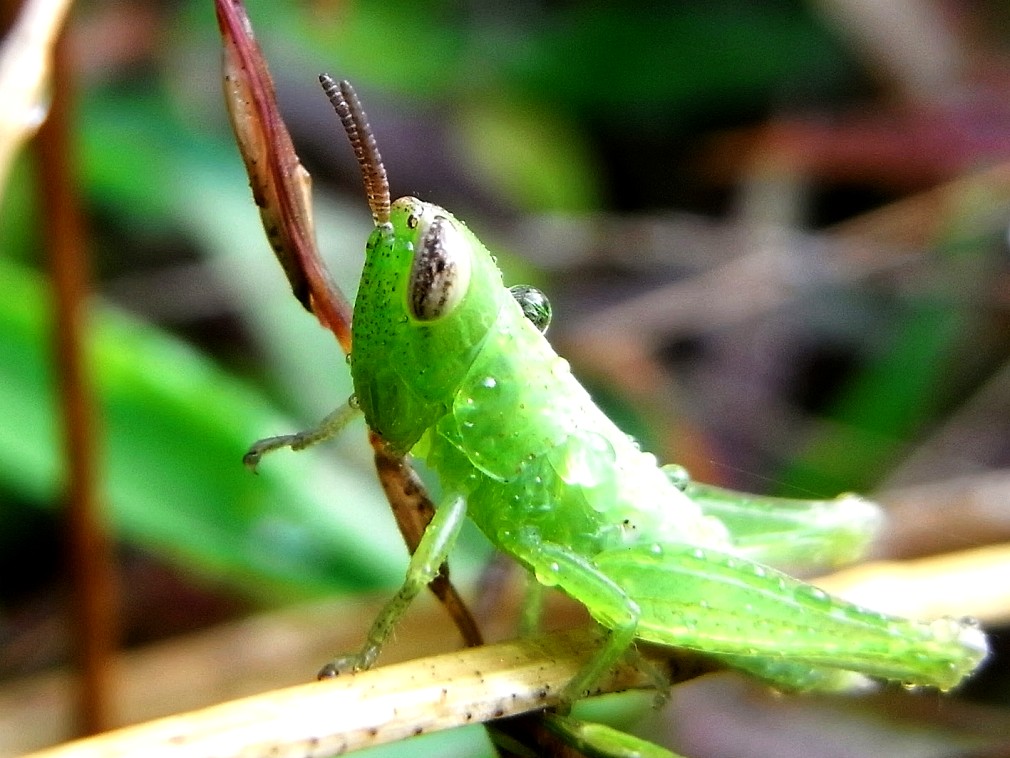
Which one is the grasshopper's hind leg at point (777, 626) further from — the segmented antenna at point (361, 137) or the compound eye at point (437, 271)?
the segmented antenna at point (361, 137)

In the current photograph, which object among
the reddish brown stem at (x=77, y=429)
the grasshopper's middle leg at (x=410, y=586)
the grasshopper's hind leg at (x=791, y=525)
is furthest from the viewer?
the reddish brown stem at (x=77, y=429)

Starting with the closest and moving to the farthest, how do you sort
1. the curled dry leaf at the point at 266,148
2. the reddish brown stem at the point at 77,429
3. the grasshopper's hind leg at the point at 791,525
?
the curled dry leaf at the point at 266,148, the grasshopper's hind leg at the point at 791,525, the reddish brown stem at the point at 77,429

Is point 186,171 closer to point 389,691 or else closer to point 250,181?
point 250,181

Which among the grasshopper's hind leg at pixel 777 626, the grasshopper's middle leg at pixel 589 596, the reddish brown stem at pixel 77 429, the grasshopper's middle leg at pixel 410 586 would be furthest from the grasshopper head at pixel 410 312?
the reddish brown stem at pixel 77 429

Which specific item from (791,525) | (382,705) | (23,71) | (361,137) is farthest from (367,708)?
(791,525)

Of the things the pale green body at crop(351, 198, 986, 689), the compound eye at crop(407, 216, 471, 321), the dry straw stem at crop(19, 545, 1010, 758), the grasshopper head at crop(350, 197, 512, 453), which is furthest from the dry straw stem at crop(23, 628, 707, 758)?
the compound eye at crop(407, 216, 471, 321)

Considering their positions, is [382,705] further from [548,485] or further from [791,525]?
[791,525]
